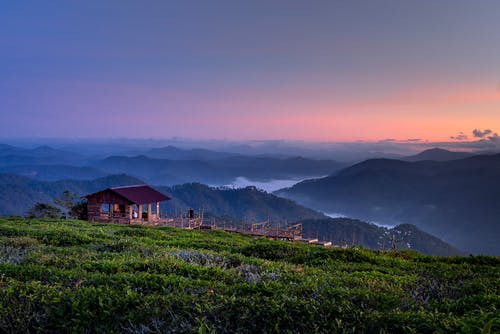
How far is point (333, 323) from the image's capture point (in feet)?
15.6

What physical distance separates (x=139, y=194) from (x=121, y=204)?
7.92ft

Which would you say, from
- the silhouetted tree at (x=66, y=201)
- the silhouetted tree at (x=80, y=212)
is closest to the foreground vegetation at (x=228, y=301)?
the silhouetted tree at (x=80, y=212)

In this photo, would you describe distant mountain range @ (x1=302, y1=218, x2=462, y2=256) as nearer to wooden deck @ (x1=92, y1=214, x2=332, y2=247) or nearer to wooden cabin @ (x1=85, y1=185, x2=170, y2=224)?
wooden deck @ (x1=92, y1=214, x2=332, y2=247)

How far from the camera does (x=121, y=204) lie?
43.2 m

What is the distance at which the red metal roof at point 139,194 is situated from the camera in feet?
140

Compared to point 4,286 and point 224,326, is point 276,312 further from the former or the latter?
point 4,286

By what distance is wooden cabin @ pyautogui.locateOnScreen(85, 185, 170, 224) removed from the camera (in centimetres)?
4250

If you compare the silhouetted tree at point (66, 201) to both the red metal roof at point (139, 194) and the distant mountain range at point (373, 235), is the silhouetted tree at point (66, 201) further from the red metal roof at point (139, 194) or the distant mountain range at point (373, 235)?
the distant mountain range at point (373, 235)

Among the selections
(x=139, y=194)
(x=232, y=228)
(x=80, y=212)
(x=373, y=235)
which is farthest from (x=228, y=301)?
(x=373, y=235)

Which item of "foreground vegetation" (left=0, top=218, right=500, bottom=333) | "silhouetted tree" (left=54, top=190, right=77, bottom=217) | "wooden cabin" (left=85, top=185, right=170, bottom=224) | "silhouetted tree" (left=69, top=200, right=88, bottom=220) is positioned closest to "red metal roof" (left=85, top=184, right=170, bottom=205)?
"wooden cabin" (left=85, top=185, right=170, bottom=224)

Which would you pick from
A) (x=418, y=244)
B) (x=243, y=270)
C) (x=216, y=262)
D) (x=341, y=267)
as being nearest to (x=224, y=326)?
(x=243, y=270)

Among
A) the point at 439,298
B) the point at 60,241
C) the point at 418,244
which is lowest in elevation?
the point at 418,244

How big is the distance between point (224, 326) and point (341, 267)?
589 centimetres

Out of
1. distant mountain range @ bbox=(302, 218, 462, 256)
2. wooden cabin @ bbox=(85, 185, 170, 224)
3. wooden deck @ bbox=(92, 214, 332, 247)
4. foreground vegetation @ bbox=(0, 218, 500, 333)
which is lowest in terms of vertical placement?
distant mountain range @ bbox=(302, 218, 462, 256)
